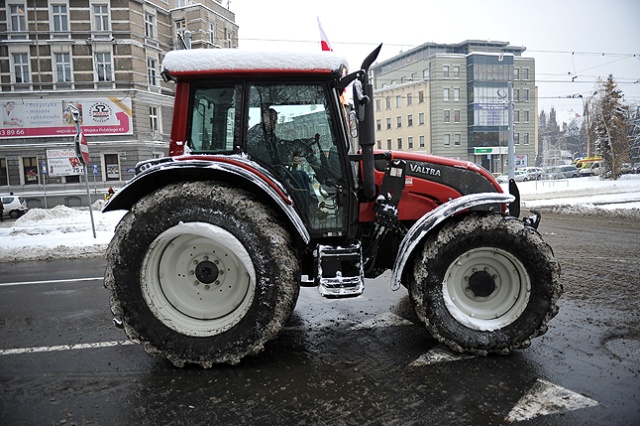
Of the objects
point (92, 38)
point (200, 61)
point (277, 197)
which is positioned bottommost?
point (277, 197)

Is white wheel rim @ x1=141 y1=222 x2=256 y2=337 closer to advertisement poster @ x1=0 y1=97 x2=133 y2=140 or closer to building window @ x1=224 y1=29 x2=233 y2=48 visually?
advertisement poster @ x1=0 y1=97 x2=133 y2=140

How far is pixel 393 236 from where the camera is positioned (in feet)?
13.6

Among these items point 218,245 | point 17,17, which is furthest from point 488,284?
point 17,17

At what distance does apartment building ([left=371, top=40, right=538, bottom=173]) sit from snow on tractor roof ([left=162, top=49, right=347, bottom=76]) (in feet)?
179

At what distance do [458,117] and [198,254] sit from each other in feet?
196

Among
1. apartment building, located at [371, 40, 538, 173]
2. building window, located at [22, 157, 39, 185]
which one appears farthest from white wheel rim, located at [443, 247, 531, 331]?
apartment building, located at [371, 40, 538, 173]

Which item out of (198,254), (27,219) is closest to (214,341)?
(198,254)

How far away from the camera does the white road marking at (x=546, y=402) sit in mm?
2834

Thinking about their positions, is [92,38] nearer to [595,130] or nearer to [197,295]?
[197,295]

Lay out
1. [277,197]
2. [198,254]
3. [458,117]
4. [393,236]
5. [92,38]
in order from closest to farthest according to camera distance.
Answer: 1. [277,197]
2. [198,254]
3. [393,236]
4. [92,38]
5. [458,117]

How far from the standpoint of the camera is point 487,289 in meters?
3.76

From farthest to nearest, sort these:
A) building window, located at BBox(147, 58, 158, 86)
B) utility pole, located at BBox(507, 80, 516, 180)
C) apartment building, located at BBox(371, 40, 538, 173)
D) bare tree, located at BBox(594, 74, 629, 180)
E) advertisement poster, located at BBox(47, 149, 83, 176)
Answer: apartment building, located at BBox(371, 40, 538, 173) → building window, located at BBox(147, 58, 158, 86) → bare tree, located at BBox(594, 74, 629, 180) → advertisement poster, located at BBox(47, 149, 83, 176) → utility pole, located at BBox(507, 80, 516, 180)

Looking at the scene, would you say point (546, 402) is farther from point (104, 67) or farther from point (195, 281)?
point (104, 67)

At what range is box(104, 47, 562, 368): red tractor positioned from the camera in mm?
3459
